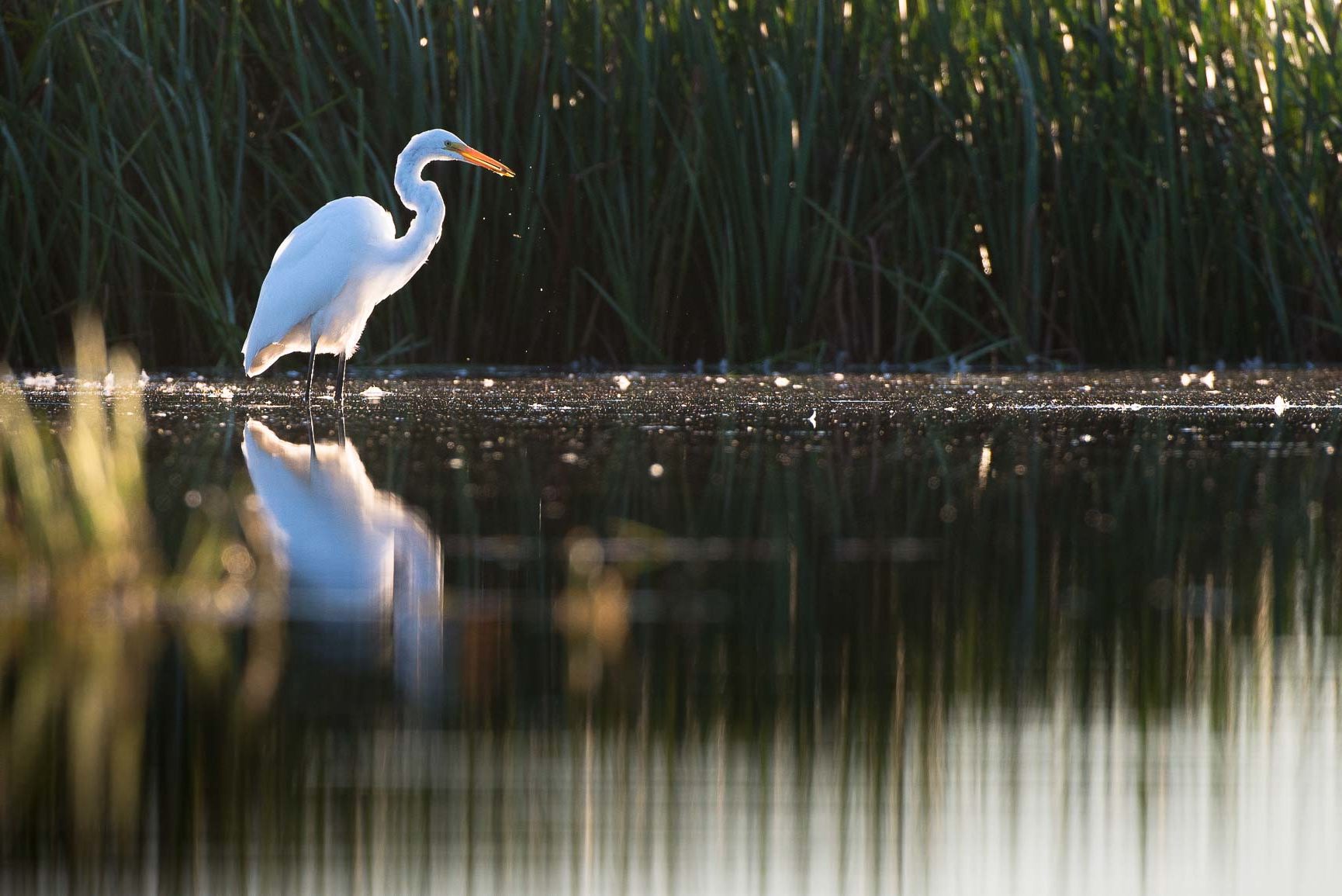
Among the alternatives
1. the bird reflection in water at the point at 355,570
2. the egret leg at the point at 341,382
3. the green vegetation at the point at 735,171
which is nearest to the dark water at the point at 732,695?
the bird reflection in water at the point at 355,570

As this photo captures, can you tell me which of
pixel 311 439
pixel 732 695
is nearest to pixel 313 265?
pixel 311 439

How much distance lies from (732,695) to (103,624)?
0.96 m

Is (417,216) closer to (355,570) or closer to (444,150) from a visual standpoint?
(444,150)

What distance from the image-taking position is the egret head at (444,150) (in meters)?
8.73

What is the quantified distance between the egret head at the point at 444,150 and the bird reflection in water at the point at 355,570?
343 centimetres

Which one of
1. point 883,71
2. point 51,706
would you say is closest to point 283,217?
point 883,71

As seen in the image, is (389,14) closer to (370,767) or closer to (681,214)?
(681,214)

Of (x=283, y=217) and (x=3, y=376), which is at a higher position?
(x=283, y=217)

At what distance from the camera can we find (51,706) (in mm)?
2475

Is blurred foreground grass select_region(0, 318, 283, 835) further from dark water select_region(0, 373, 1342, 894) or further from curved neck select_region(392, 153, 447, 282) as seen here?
curved neck select_region(392, 153, 447, 282)

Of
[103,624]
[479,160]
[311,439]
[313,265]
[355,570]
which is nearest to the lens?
[103,624]

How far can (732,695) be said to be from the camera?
255cm

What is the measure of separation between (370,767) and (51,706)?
0.47 m

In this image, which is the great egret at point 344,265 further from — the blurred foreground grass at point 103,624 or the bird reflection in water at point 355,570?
the blurred foreground grass at point 103,624
